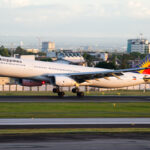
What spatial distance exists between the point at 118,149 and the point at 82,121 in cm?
1038

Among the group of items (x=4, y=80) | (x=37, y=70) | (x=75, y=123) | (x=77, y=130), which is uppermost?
(x=37, y=70)

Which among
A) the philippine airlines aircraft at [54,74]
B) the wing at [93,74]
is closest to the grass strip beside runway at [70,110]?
the wing at [93,74]

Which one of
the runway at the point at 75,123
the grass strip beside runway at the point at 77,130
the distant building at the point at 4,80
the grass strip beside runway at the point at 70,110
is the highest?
the distant building at the point at 4,80

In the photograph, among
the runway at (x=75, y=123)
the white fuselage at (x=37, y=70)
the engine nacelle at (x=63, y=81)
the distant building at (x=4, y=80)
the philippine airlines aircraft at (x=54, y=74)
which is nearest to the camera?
the runway at (x=75, y=123)

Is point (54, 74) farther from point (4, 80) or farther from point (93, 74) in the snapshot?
point (4, 80)

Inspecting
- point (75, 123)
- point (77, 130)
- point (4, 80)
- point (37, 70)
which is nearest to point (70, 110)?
point (75, 123)

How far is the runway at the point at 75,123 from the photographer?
2570cm

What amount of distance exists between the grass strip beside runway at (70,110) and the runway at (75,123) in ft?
8.13

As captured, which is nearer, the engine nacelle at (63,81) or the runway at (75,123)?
the runway at (75,123)

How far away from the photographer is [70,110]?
35344 millimetres

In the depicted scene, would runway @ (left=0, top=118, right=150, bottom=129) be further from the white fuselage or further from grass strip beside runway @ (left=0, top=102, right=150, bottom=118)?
the white fuselage

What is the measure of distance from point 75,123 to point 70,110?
8248 mm

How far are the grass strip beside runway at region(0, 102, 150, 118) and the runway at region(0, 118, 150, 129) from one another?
2.48 m

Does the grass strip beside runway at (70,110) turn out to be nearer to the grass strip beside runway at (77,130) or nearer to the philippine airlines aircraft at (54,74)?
the grass strip beside runway at (77,130)
